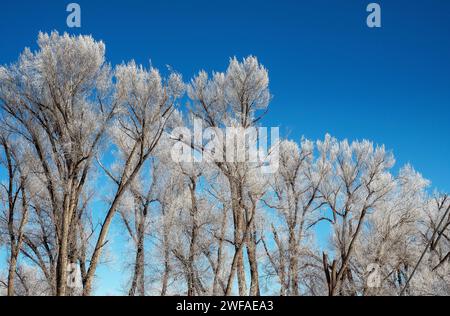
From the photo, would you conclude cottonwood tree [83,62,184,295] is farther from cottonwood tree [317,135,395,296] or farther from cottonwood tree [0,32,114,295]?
cottonwood tree [317,135,395,296]

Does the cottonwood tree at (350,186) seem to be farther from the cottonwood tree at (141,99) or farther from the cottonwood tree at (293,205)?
the cottonwood tree at (141,99)

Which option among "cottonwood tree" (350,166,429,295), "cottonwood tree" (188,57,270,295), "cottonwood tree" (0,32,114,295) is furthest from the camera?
"cottonwood tree" (350,166,429,295)

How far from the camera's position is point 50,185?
14.1 meters

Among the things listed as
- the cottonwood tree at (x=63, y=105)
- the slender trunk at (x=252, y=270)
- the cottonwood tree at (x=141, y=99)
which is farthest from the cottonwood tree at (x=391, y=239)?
the cottonwood tree at (x=63, y=105)

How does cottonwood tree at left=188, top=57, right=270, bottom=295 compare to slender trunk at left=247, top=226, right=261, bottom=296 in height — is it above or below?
above

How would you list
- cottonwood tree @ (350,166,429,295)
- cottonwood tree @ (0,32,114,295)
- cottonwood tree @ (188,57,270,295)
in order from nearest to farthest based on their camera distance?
cottonwood tree @ (0,32,114,295)
cottonwood tree @ (188,57,270,295)
cottonwood tree @ (350,166,429,295)

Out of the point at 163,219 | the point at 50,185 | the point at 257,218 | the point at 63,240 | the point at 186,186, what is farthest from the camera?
the point at 186,186

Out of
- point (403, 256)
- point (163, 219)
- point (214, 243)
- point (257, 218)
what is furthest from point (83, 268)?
point (403, 256)

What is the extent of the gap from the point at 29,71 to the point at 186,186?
889 centimetres

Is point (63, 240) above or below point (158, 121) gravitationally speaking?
below

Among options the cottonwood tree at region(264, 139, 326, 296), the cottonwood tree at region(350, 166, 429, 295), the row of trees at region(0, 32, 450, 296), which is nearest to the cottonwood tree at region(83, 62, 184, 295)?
the row of trees at region(0, 32, 450, 296)

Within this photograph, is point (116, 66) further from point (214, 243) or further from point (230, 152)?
point (214, 243)

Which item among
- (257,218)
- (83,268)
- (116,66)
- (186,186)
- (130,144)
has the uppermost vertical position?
(116,66)

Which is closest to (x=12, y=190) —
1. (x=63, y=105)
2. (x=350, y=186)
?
(x=63, y=105)
